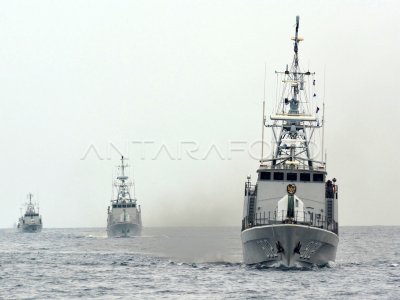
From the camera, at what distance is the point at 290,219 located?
54562 mm

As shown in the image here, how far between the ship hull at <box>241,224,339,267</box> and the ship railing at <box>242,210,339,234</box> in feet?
2.69

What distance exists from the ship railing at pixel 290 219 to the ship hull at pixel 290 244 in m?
0.82

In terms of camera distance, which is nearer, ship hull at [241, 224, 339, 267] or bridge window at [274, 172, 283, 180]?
ship hull at [241, 224, 339, 267]

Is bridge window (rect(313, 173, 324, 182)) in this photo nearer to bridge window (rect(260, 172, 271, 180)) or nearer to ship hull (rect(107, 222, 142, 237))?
bridge window (rect(260, 172, 271, 180))

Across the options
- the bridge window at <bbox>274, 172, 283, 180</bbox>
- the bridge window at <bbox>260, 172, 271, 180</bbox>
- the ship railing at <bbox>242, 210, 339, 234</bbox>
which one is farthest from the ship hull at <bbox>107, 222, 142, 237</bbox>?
the bridge window at <bbox>274, 172, 283, 180</bbox>

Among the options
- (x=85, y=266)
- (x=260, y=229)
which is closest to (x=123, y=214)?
(x=85, y=266)

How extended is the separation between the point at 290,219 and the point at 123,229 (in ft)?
354

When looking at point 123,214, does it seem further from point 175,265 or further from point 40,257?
point 175,265

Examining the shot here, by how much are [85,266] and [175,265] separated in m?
6.49

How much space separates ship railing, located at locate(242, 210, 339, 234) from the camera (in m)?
55.6

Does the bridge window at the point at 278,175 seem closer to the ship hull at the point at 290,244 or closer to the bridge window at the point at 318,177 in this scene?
the bridge window at the point at 318,177

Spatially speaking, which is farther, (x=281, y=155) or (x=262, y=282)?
(x=281, y=155)

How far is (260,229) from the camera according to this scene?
55.2m

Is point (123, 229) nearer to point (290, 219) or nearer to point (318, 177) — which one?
point (318, 177)
